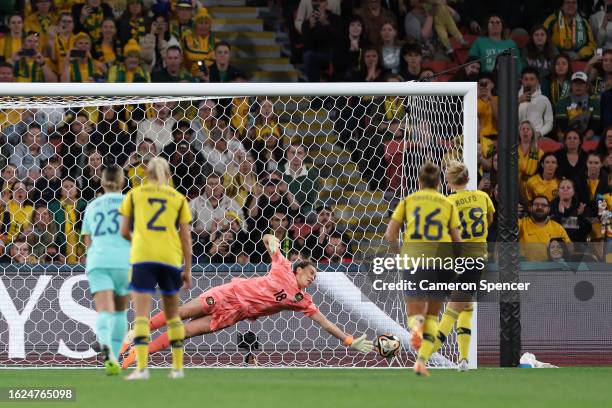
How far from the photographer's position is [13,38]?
15.4m

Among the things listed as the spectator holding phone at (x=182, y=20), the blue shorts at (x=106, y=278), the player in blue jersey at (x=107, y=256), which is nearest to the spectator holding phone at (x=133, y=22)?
the spectator holding phone at (x=182, y=20)

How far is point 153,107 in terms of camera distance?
12.8 m

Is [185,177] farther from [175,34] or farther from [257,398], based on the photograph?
[257,398]

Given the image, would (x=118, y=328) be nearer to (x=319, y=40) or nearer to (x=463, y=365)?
(x=463, y=365)

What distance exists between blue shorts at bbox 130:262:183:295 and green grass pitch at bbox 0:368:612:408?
2.05ft

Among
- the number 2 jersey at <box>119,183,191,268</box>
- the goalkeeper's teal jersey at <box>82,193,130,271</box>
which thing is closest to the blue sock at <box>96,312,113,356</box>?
the goalkeeper's teal jersey at <box>82,193,130,271</box>

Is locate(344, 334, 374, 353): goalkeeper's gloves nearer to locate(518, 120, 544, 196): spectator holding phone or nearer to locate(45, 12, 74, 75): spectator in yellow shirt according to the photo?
locate(518, 120, 544, 196): spectator holding phone

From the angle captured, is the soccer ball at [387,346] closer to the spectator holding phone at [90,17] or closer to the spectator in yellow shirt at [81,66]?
the spectator in yellow shirt at [81,66]

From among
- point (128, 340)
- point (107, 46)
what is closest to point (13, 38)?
point (107, 46)

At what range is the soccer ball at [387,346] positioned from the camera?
11.1m

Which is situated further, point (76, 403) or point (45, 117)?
point (45, 117)

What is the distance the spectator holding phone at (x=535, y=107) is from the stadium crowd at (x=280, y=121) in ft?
0.06

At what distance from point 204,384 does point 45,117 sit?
509 cm

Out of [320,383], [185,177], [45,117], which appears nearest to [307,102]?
[185,177]
